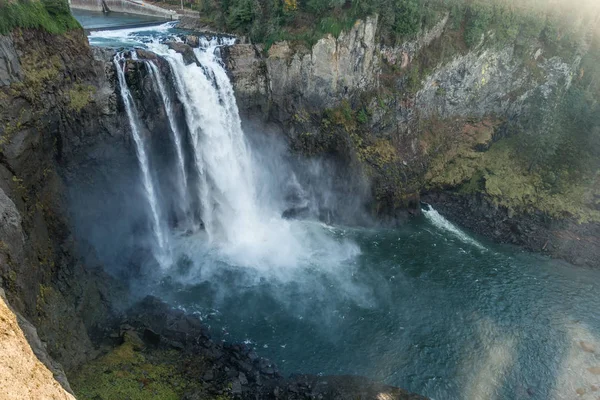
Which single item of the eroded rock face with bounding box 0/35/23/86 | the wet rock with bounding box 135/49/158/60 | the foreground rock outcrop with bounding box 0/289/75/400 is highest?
the eroded rock face with bounding box 0/35/23/86

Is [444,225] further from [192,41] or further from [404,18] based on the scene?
[192,41]

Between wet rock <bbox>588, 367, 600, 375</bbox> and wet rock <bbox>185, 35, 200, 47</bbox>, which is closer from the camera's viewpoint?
wet rock <bbox>588, 367, 600, 375</bbox>

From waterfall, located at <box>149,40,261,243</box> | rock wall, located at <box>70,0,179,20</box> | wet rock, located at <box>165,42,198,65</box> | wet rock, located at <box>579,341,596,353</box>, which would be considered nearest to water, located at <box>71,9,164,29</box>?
Answer: rock wall, located at <box>70,0,179,20</box>

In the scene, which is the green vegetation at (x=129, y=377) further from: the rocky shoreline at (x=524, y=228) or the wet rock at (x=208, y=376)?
the rocky shoreline at (x=524, y=228)

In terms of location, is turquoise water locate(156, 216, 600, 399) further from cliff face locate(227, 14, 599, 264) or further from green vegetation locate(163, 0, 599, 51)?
green vegetation locate(163, 0, 599, 51)

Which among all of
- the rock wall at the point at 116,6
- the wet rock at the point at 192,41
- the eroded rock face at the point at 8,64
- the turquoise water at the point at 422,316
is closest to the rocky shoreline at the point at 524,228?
the turquoise water at the point at 422,316
